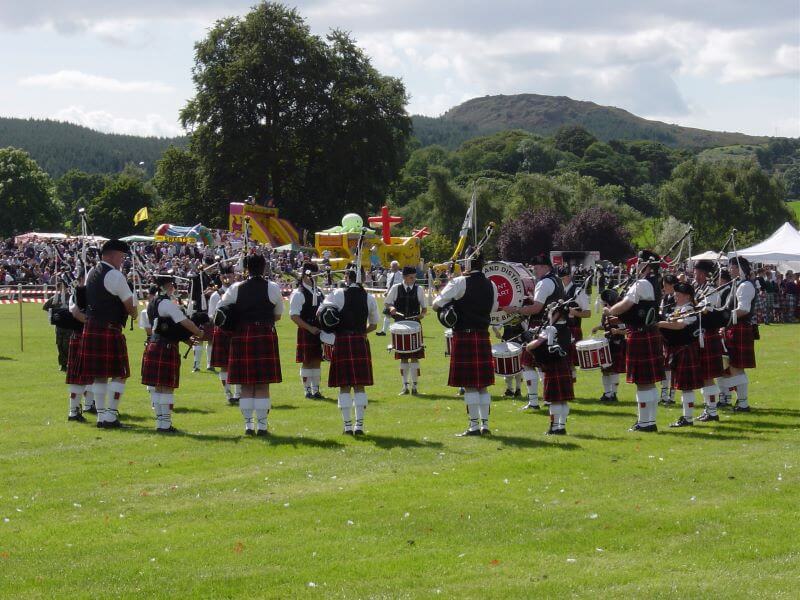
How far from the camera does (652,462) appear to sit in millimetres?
9062

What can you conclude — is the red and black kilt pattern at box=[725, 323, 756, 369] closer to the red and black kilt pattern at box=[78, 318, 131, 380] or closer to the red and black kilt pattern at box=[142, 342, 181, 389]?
the red and black kilt pattern at box=[142, 342, 181, 389]

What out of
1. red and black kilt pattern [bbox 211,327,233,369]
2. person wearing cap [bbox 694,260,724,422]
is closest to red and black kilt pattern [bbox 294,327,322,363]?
red and black kilt pattern [bbox 211,327,233,369]

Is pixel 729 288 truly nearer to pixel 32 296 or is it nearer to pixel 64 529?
pixel 64 529

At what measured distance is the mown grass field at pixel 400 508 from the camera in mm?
5887

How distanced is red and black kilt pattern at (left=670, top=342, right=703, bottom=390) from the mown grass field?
50 cm

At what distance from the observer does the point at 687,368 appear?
11.1 metres

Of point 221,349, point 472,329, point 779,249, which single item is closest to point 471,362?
point 472,329

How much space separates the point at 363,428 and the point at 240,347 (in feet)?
4.97

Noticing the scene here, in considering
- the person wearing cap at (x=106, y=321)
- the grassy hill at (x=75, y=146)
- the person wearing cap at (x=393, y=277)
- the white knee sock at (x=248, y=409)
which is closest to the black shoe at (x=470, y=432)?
the white knee sock at (x=248, y=409)

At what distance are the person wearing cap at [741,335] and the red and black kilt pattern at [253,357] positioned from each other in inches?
212

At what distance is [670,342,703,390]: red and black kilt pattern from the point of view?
11056 millimetres

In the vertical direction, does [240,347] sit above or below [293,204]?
below

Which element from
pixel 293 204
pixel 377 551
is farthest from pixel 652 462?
pixel 293 204

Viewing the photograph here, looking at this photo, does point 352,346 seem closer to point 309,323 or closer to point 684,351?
point 309,323
